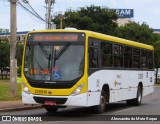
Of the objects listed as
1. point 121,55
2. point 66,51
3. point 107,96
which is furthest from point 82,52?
point 121,55

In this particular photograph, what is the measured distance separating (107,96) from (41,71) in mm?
3592

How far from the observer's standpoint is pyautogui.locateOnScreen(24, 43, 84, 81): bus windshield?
16484mm

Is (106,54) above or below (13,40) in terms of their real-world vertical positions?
below

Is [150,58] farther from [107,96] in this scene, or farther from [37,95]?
[37,95]

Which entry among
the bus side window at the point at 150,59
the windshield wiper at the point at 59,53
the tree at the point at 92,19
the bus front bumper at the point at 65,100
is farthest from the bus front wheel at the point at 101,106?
the tree at the point at 92,19

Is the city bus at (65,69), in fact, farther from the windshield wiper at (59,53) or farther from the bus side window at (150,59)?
the bus side window at (150,59)

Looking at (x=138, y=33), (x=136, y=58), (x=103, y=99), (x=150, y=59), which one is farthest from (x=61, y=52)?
(x=138, y=33)

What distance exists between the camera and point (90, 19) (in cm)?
6194

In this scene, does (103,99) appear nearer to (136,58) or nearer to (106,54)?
(106,54)

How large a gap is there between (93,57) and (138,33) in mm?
49797

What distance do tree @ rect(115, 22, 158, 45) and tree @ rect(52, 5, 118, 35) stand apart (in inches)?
126

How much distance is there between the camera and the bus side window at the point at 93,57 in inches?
672

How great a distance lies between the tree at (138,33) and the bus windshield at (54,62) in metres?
49.1

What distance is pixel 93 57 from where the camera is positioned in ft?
57.0
